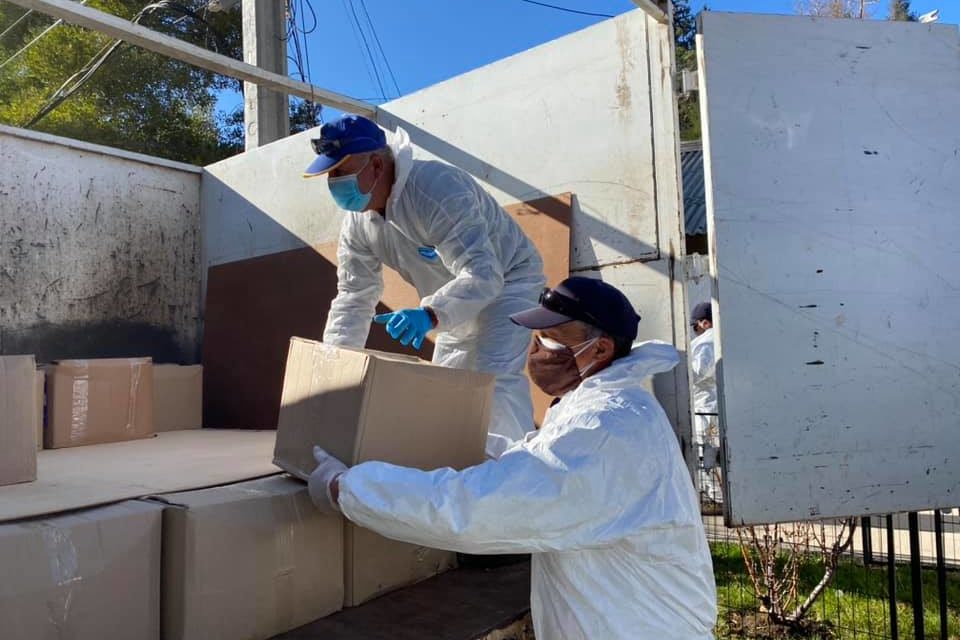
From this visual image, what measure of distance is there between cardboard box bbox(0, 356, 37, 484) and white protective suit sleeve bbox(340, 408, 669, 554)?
831 millimetres

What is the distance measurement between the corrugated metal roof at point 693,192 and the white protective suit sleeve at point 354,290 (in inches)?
136

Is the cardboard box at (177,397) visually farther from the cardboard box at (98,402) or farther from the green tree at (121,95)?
the green tree at (121,95)

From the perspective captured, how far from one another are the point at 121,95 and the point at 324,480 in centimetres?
1164

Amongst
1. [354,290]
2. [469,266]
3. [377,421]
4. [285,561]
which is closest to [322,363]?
[377,421]

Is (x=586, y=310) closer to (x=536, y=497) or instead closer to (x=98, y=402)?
(x=536, y=497)

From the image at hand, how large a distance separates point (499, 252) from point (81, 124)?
10965 millimetres

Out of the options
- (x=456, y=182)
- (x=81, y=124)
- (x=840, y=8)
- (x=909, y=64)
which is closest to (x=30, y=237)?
(x=456, y=182)

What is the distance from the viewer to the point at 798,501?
1922 millimetres

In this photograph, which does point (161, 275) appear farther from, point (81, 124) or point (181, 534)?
point (81, 124)

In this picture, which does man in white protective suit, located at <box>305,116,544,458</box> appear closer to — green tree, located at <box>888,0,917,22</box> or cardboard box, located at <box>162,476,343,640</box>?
cardboard box, located at <box>162,476,343,640</box>

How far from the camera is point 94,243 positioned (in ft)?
10.8

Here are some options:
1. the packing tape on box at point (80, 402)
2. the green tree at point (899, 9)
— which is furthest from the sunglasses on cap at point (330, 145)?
the green tree at point (899, 9)

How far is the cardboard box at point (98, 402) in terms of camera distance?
7.68 ft

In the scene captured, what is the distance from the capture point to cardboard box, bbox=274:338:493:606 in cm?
136
